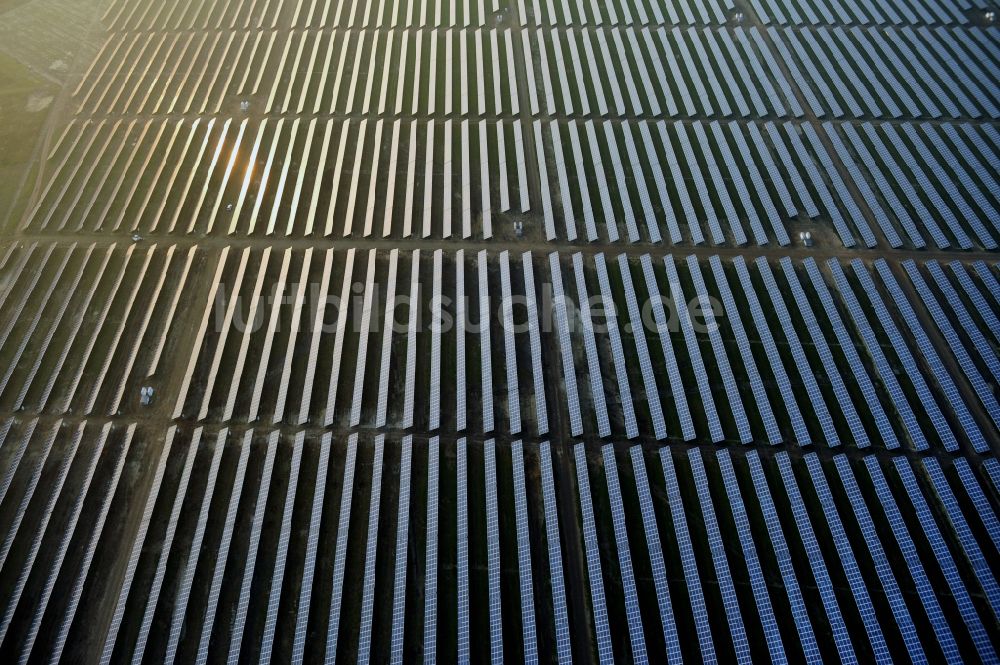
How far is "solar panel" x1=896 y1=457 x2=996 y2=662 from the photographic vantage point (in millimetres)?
24594

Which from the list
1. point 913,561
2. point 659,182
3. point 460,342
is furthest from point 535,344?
point 913,561

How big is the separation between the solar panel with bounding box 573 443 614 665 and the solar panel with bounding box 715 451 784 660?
7451 mm

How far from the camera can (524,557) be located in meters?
27.1

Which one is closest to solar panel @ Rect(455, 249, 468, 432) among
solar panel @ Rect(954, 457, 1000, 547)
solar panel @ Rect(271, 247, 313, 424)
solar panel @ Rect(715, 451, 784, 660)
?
solar panel @ Rect(271, 247, 313, 424)

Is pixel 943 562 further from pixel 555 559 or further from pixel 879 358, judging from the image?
pixel 555 559

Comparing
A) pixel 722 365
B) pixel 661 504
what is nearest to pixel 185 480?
pixel 661 504

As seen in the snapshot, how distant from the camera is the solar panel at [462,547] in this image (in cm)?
2520

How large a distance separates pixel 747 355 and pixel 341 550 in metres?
26.6

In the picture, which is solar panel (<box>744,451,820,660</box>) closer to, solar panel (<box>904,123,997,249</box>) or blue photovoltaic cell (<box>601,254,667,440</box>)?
blue photovoltaic cell (<box>601,254,667,440</box>)

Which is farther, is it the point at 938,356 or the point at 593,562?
the point at 938,356

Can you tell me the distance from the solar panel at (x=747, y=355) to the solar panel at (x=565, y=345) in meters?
9.93

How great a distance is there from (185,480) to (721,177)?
43139 millimetres

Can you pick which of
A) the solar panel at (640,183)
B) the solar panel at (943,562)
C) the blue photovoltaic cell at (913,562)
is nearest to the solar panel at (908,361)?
the solar panel at (943,562)

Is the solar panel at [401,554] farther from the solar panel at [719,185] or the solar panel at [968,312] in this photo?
the solar panel at [968,312]
